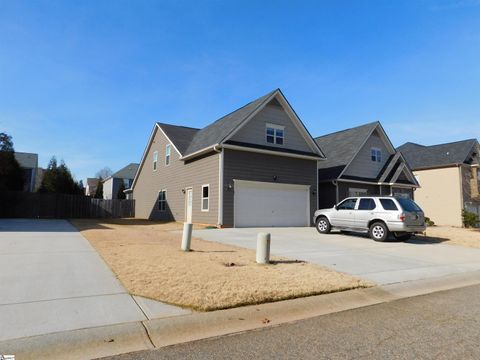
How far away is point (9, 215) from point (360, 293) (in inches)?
1127

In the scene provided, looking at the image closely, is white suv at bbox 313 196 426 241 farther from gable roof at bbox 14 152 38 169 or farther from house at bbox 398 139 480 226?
gable roof at bbox 14 152 38 169

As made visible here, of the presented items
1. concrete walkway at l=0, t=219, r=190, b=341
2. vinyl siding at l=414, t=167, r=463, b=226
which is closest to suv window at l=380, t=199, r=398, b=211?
concrete walkway at l=0, t=219, r=190, b=341

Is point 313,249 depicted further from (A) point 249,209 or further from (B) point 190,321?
(A) point 249,209

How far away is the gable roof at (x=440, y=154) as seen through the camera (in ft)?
108

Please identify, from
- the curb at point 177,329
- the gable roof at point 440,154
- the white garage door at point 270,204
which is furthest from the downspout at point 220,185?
the gable roof at point 440,154

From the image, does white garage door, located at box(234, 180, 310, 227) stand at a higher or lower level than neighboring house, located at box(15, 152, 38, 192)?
lower

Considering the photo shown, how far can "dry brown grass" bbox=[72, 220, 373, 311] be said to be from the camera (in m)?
5.45

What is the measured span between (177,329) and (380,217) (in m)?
11.6

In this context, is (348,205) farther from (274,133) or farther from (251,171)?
(274,133)

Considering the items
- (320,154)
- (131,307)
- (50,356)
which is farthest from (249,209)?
(50,356)

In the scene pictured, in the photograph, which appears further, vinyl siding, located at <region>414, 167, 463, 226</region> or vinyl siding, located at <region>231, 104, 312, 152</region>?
vinyl siding, located at <region>414, 167, 463, 226</region>

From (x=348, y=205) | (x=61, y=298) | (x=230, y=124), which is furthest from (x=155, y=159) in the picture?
(x=61, y=298)

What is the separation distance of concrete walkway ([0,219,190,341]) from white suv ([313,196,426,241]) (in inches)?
412

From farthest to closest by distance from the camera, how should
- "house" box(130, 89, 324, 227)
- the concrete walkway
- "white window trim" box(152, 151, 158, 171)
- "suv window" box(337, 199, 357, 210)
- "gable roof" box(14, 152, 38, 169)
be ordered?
"gable roof" box(14, 152, 38, 169), "white window trim" box(152, 151, 158, 171), "house" box(130, 89, 324, 227), "suv window" box(337, 199, 357, 210), the concrete walkway
